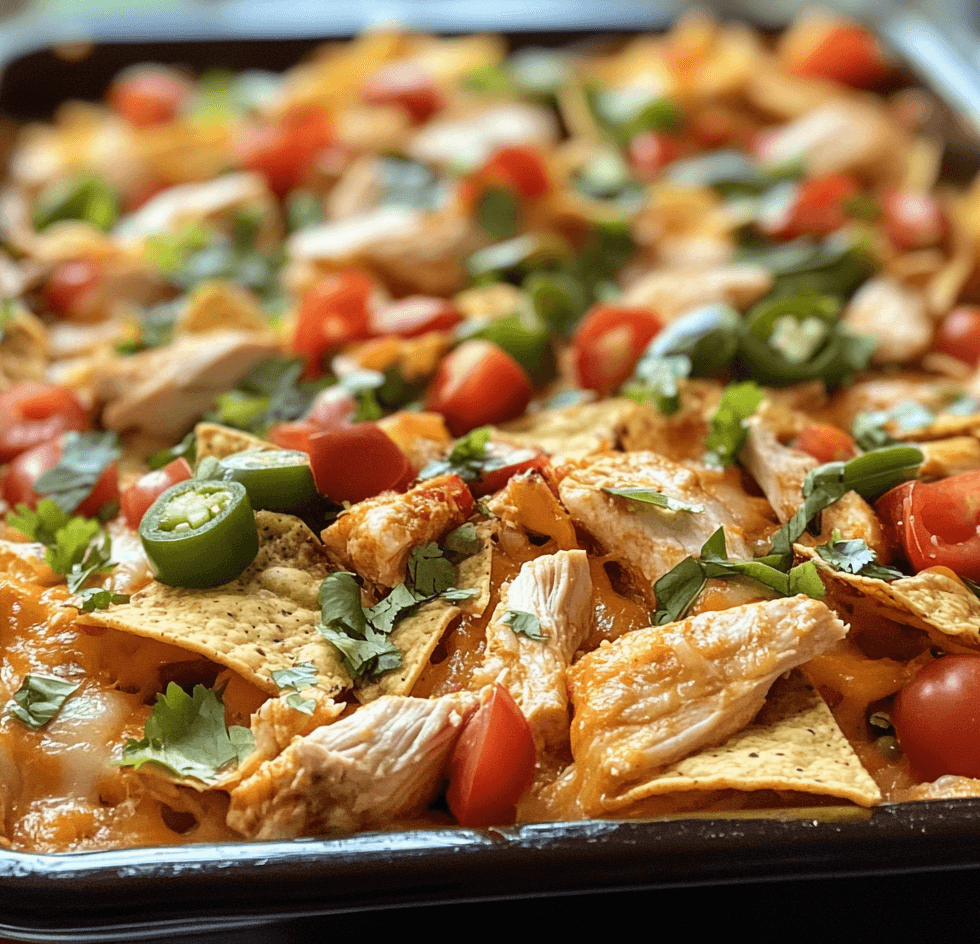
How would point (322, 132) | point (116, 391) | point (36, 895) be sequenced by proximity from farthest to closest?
1. point (322, 132)
2. point (116, 391)
3. point (36, 895)

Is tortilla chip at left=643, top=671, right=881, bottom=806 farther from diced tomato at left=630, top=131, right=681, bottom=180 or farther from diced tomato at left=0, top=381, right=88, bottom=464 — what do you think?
diced tomato at left=630, top=131, right=681, bottom=180

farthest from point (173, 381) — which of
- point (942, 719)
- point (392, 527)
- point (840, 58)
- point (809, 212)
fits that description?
point (840, 58)

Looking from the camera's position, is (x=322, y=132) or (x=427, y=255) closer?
(x=427, y=255)

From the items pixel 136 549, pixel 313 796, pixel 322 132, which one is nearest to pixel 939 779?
pixel 313 796

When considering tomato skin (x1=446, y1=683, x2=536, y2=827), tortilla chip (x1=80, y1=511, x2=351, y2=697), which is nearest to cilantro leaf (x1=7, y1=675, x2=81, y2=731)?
tortilla chip (x1=80, y1=511, x2=351, y2=697)

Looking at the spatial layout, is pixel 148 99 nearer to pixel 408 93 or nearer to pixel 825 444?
pixel 408 93

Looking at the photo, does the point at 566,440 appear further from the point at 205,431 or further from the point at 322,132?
the point at 322,132

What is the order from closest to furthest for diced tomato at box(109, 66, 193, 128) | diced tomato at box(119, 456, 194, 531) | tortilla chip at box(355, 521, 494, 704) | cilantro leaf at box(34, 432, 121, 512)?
1. tortilla chip at box(355, 521, 494, 704)
2. diced tomato at box(119, 456, 194, 531)
3. cilantro leaf at box(34, 432, 121, 512)
4. diced tomato at box(109, 66, 193, 128)
